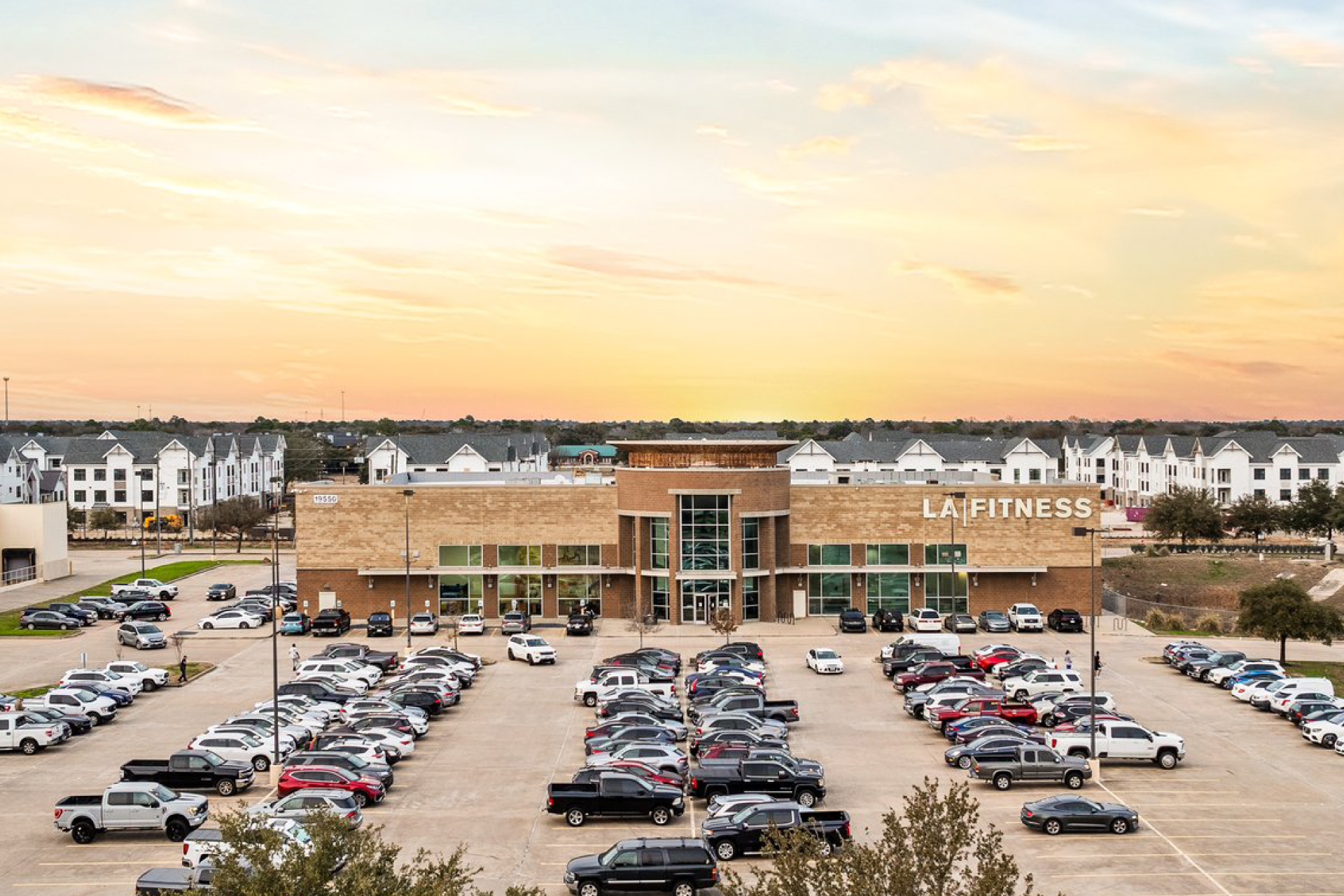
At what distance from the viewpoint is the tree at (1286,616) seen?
5722 cm

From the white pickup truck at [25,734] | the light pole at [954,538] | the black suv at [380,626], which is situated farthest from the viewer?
the light pole at [954,538]

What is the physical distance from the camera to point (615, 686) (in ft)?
163

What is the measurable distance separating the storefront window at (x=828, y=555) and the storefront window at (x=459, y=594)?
18.5 meters

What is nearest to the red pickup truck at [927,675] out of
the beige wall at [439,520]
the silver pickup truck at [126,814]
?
the beige wall at [439,520]

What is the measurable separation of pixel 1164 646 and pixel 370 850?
51925 mm

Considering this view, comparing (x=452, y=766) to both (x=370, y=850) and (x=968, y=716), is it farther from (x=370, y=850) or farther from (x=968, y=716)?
(x=370, y=850)

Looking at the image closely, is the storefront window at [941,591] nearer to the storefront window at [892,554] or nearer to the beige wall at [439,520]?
the storefront window at [892,554]

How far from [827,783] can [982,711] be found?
934 centimetres

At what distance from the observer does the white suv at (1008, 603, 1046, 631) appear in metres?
67.9

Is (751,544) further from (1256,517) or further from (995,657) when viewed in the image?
(1256,517)

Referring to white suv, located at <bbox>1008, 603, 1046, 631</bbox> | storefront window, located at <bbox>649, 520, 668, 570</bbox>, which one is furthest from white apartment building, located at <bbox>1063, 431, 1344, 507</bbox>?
storefront window, located at <bbox>649, 520, 668, 570</bbox>

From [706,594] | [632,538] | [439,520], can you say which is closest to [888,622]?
[706,594]

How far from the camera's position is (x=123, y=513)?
13225 centimetres

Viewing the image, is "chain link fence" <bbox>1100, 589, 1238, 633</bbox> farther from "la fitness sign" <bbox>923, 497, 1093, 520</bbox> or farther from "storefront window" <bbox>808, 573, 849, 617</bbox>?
"storefront window" <bbox>808, 573, 849, 617</bbox>
